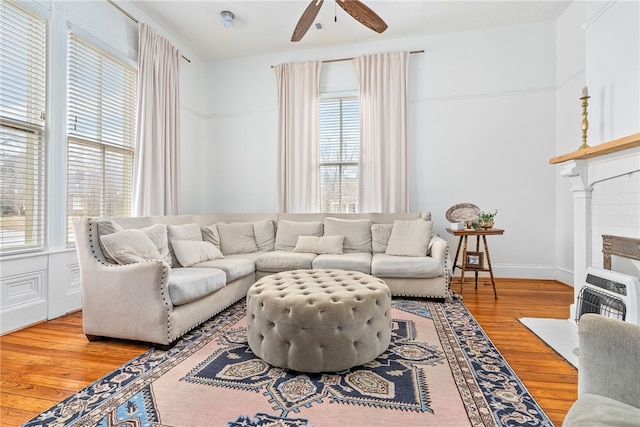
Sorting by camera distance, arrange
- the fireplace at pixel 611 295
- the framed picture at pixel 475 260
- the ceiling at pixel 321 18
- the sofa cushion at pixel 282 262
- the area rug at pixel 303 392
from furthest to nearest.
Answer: the ceiling at pixel 321 18, the framed picture at pixel 475 260, the sofa cushion at pixel 282 262, the fireplace at pixel 611 295, the area rug at pixel 303 392

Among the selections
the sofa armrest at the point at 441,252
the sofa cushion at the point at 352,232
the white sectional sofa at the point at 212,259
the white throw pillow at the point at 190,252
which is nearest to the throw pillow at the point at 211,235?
the white sectional sofa at the point at 212,259

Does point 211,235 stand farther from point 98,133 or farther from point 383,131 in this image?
point 383,131

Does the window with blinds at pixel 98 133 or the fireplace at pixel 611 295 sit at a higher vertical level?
the window with blinds at pixel 98 133

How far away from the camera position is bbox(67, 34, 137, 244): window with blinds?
120 inches

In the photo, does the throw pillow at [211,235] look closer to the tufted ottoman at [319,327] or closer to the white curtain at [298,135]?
the white curtain at [298,135]

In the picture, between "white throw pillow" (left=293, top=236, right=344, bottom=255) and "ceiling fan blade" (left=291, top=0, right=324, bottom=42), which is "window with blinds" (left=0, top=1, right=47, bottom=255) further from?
"white throw pillow" (left=293, top=236, right=344, bottom=255)

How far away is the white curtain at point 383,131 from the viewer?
4266 mm

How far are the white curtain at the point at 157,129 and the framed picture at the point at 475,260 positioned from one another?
3605 millimetres

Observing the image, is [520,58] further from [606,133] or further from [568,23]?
[606,133]

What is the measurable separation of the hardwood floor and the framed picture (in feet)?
1.75

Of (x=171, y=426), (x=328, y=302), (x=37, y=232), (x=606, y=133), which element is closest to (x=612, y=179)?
(x=606, y=133)

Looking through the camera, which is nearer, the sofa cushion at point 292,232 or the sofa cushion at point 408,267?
the sofa cushion at point 408,267

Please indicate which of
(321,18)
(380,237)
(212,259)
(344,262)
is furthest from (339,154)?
(212,259)

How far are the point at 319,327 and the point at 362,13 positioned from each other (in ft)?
8.25
